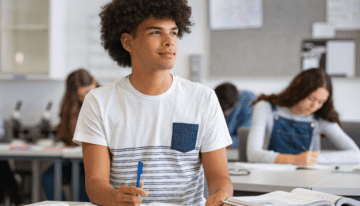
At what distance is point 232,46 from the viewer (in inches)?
161

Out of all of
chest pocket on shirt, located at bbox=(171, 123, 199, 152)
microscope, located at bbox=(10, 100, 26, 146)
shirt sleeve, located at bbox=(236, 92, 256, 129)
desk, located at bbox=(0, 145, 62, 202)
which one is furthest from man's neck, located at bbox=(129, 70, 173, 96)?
microscope, located at bbox=(10, 100, 26, 146)

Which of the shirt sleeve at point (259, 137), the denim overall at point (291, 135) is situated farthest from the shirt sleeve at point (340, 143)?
the shirt sleeve at point (259, 137)

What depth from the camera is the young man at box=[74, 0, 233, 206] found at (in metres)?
1.20

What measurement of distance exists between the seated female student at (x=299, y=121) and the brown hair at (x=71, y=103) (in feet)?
4.50

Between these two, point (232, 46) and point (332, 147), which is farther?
point (232, 46)

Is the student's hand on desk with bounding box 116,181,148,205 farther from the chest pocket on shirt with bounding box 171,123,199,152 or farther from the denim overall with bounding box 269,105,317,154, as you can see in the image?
the denim overall with bounding box 269,105,317,154

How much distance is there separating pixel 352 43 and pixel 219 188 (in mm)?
3181

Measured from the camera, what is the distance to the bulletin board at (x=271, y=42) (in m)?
3.90

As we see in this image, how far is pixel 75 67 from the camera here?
4445mm

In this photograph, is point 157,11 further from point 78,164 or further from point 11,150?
point 11,150

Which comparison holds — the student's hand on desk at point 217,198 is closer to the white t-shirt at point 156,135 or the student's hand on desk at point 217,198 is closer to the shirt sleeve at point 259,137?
the white t-shirt at point 156,135

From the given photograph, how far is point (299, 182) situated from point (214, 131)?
0.56 m

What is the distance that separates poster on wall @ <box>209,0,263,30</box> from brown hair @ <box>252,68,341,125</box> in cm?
178

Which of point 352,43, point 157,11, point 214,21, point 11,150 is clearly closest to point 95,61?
point 214,21
